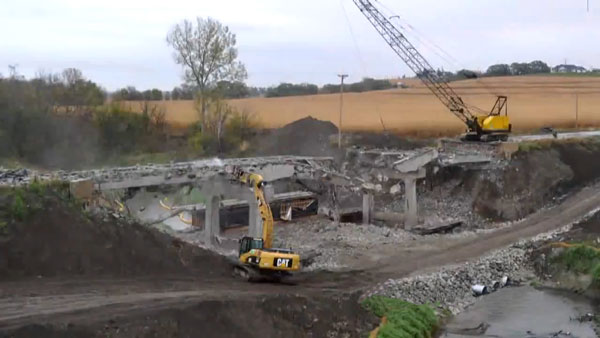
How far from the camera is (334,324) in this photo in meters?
24.0

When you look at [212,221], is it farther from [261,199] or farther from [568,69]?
[568,69]

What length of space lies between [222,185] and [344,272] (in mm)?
7211

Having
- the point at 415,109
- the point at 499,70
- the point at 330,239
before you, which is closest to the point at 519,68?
the point at 499,70

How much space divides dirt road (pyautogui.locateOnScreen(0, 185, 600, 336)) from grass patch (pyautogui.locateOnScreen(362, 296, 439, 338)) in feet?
5.33

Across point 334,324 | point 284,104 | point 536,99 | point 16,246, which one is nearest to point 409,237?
point 334,324

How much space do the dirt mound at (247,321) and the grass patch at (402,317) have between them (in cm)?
59

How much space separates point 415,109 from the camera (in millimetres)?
72375

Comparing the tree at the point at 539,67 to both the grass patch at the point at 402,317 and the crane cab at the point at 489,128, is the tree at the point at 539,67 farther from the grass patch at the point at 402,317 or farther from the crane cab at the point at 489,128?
the grass patch at the point at 402,317

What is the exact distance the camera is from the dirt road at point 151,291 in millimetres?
21000

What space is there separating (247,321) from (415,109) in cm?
5237

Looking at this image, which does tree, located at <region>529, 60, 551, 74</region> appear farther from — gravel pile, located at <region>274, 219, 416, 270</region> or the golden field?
gravel pile, located at <region>274, 219, 416, 270</region>

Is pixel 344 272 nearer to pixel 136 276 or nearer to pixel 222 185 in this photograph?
pixel 222 185

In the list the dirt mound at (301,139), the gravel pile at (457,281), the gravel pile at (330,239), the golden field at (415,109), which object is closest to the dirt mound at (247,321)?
the gravel pile at (457,281)

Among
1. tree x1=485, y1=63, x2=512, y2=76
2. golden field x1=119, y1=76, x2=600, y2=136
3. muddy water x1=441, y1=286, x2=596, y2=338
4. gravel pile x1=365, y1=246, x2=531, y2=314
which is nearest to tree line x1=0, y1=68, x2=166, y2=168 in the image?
golden field x1=119, y1=76, x2=600, y2=136
